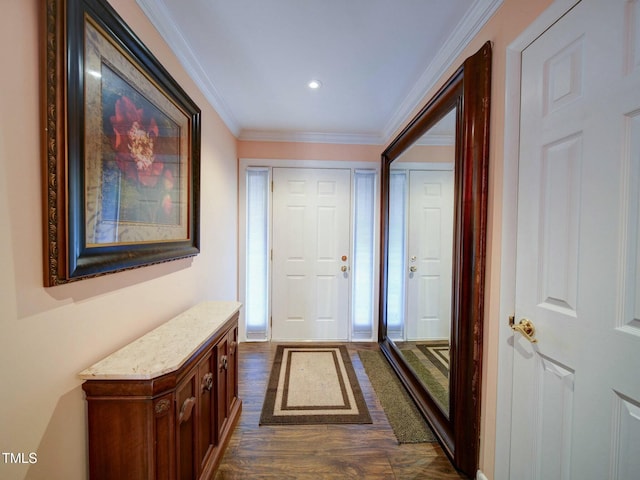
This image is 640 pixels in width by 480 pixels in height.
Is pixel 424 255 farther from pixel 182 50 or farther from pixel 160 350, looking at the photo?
pixel 182 50

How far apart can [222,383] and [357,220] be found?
215 centimetres

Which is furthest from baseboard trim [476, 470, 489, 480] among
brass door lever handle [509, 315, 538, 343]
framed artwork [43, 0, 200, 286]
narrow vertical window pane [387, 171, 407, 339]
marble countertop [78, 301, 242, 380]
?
framed artwork [43, 0, 200, 286]

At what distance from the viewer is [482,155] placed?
3.94 feet

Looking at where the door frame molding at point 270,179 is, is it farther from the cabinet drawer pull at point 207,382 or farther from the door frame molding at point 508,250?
the door frame molding at point 508,250

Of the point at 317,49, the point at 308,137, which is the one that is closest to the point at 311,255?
the point at 308,137

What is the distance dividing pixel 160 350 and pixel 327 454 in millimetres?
1191

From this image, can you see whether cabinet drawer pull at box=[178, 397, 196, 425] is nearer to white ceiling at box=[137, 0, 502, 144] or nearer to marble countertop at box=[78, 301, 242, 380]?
marble countertop at box=[78, 301, 242, 380]

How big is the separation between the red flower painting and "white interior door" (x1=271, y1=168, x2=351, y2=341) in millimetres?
1712

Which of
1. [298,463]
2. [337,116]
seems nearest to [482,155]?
[337,116]

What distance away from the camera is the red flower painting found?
987 mm

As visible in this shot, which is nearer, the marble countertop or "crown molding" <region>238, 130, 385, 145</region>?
the marble countertop

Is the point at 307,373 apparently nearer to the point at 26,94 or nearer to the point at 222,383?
the point at 222,383

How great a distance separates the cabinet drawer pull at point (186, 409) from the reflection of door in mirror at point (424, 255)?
4.98 ft

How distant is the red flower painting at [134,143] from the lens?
0.99 meters
